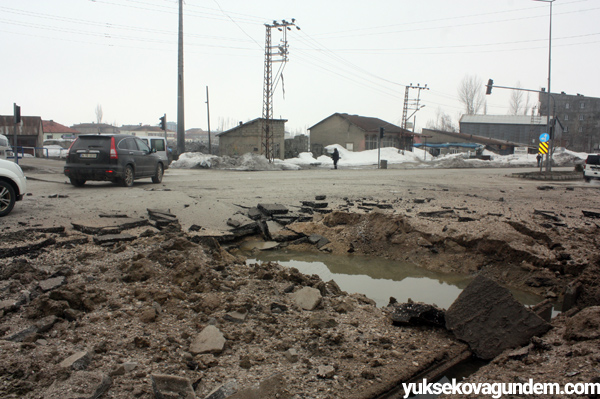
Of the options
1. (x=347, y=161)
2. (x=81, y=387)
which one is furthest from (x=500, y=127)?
(x=81, y=387)

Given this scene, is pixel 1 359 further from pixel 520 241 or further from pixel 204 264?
pixel 520 241

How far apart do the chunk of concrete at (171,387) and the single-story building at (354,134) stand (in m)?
52.5

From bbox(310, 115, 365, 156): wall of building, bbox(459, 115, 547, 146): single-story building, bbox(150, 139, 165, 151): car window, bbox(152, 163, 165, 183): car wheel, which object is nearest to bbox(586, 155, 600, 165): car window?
bbox(152, 163, 165, 183): car wheel

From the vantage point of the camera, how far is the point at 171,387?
268 cm

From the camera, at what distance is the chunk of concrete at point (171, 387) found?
2631mm

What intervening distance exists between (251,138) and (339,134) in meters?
17.5

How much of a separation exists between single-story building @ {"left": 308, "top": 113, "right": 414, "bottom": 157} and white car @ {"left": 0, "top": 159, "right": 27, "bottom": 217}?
157 ft

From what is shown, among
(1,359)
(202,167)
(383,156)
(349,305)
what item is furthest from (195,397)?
(383,156)

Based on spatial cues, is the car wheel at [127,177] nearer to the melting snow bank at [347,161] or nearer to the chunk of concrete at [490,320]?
the chunk of concrete at [490,320]

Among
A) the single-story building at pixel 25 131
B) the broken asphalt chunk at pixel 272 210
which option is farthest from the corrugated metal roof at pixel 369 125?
the broken asphalt chunk at pixel 272 210

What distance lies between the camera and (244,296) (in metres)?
4.30

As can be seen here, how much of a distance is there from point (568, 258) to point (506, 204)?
4.99 metres

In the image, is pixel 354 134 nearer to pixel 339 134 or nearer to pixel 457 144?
pixel 339 134

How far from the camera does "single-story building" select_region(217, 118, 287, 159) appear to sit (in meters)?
43.6
